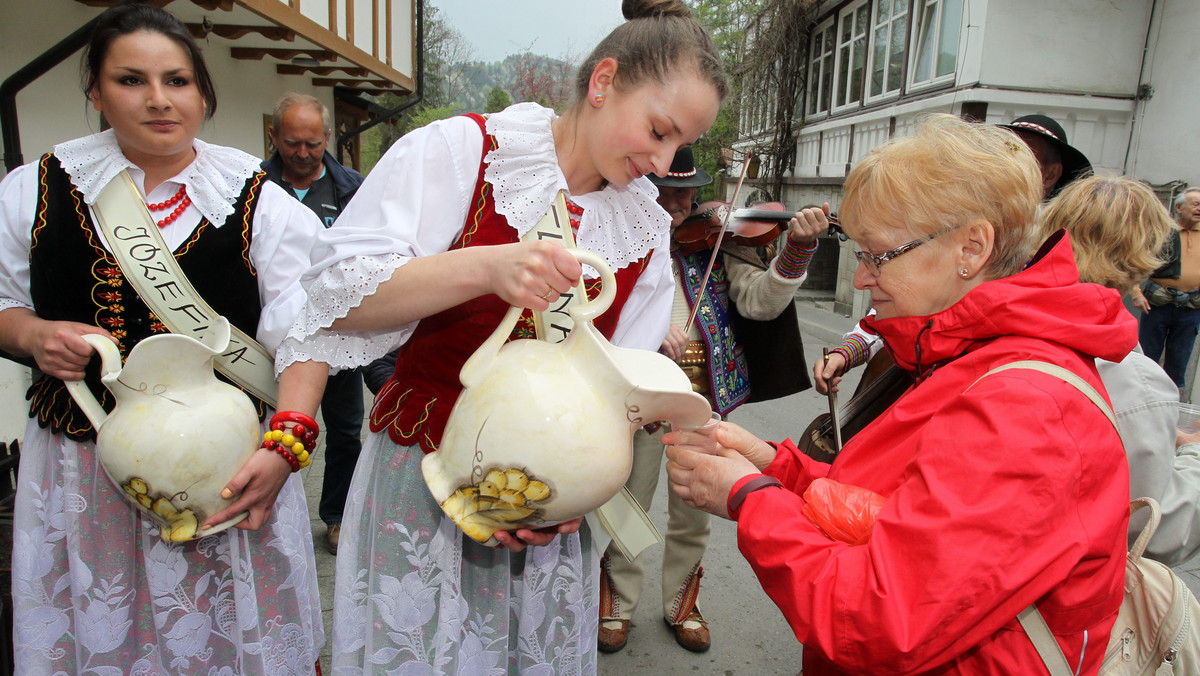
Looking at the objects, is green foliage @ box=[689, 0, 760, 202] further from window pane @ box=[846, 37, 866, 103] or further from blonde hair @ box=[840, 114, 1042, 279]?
blonde hair @ box=[840, 114, 1042, 279]

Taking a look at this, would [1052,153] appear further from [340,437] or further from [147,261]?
[340,437]

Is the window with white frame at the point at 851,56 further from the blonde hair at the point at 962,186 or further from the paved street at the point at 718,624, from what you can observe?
the blonde hair at the point at 962,186

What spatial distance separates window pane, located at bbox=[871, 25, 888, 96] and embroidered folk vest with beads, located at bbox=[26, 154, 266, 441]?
10724 millimetres

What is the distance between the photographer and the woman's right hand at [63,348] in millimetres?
1397

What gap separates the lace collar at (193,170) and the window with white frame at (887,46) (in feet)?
31.8

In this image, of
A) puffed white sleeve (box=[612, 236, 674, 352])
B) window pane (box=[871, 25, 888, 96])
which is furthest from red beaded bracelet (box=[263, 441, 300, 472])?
window pane (box=[871, 25, 888, 96])

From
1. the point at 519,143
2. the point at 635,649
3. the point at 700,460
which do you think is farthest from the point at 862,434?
the point at 635,649

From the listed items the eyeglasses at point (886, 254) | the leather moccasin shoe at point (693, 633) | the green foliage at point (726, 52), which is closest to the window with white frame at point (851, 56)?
the green foliage at point (726, 52)

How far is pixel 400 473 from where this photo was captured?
4.31ft

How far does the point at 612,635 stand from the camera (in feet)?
8.62

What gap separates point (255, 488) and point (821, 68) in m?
13.0

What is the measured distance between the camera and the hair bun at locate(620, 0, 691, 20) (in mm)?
1281

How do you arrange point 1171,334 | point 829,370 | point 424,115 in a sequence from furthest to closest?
point 424,115
point 1171,334
point 829,370

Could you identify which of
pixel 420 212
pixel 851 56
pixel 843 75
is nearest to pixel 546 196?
pixel 420 212
